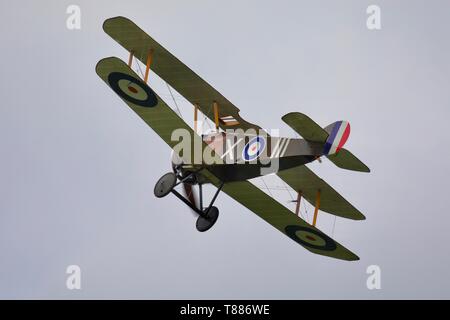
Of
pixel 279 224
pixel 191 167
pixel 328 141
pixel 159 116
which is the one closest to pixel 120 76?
pixel 159 116

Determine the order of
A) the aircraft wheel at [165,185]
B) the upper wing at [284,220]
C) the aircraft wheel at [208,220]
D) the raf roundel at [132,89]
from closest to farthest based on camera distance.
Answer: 1. the raf roundel at [132,89]
2. the aircraft wheel at [165,185]
3. the aircraft wheel at [208,220]
4. the upper wing at [284,220]

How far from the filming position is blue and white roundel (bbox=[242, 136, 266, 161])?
54.2 ft

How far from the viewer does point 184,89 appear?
17.5 meters

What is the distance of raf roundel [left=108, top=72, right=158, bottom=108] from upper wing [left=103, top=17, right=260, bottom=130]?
1.12 m

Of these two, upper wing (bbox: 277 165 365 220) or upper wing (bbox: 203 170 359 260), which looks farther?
upper wing (bbox: 277 165 365 220)

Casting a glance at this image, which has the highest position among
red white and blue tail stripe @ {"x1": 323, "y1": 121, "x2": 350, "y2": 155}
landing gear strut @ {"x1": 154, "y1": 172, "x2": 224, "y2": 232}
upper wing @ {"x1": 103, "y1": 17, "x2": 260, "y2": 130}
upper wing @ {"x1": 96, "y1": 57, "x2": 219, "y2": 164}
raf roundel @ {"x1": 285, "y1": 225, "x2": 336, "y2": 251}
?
upper wing @ {"x1": 103, "y1": 17, "x2": 260, "y2": 130}

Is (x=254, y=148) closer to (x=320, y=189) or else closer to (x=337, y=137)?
(x=337, y=137)

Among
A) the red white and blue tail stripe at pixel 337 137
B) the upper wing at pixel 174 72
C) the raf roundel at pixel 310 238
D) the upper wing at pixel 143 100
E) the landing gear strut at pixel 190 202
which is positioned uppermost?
the upper wing at pixel 174 72

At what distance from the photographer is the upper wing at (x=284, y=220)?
1789 centimetres

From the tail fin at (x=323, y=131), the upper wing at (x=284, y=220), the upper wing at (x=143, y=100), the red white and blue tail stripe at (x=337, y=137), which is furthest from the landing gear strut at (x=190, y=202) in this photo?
the red white and blue tail stripe at (x=337, y=137)

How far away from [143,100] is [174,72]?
4.36ft

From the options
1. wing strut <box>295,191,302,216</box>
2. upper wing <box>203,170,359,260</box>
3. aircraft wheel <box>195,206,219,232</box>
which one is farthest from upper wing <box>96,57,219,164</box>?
wing strut <box>295,191,302,216</box>

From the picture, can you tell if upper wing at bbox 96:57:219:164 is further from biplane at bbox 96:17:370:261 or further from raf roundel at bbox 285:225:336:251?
raf roundel at bbox 285:225:336:251

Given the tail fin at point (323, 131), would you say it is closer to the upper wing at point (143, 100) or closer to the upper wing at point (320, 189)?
the upper wing at point (143, 100)
